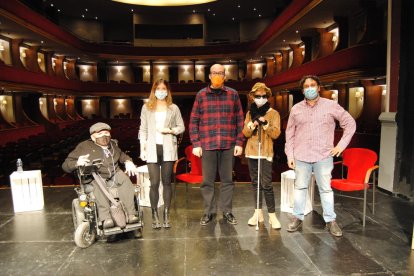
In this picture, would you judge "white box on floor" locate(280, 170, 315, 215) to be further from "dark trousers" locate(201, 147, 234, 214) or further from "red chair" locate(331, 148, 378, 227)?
"dark trousers" locate(201, 147, 234, 214)

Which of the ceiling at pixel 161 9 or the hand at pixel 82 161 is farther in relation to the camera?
the ceiling at pixel 161 9

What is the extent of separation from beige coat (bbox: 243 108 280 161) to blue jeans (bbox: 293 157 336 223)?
0.30 metres

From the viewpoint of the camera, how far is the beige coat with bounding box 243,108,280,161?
2.78 m

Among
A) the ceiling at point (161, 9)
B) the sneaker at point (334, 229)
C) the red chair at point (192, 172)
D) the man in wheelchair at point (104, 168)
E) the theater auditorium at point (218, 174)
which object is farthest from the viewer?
the ceiling at point (161, 9)

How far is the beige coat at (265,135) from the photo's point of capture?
278 cm

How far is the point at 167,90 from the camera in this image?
2.90 metres

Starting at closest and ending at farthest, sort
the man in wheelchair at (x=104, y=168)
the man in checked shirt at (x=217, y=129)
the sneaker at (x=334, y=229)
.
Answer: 1. the man in wheelchair at (x=104, y=168)
2. the sneaker at (x=334, y=229)
3. the man in checked shirt at (x=217, y=129)

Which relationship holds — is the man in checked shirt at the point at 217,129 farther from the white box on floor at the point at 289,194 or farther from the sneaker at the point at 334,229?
the sneaker at the point at 334,229

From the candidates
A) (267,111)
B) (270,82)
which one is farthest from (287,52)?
(267,111)

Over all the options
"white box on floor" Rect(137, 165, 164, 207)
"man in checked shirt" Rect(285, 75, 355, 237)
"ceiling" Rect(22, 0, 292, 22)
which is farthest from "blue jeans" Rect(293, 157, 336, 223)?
"ceiling" Rect(22, 0, 292, 22)

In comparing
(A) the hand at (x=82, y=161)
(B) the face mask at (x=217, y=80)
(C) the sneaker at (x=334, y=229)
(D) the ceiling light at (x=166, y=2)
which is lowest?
(C) the sneaker at (x=334, y=229)

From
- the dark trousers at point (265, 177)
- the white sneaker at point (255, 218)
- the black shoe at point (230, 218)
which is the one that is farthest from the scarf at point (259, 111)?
the black shoe at point (230, 218)

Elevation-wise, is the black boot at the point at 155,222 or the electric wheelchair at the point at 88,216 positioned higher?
the electric wheelchair at the point at 88,216

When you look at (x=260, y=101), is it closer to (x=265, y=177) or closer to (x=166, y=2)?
(x=265, y=177)
